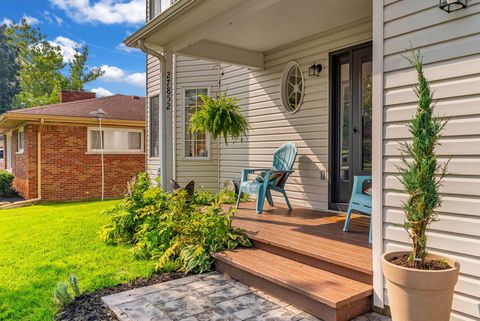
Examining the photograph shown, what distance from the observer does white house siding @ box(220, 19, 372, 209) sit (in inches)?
198

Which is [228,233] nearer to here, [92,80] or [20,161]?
[20,161]

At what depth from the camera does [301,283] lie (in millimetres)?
2684

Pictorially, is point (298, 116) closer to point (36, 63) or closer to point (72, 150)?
point (72, 150)

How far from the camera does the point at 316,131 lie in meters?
5.18

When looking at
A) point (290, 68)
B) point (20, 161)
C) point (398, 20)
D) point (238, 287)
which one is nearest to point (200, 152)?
point (290, 68)

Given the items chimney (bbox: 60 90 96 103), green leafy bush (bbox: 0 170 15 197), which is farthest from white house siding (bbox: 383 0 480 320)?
chimney (bbox: 60 90 96 103)

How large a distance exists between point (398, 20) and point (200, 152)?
5637mm

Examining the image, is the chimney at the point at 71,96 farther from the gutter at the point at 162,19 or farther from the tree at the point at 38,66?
the gutter at the point at 162,19

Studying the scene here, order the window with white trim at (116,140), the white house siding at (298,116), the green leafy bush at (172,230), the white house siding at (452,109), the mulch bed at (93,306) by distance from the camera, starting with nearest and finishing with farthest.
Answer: the white house siding at (452,109) → the mulch bed at (93,306) → the green leafy bush at (172,230) → the white house siding at (298,116) → the window with white trim at (116,140)

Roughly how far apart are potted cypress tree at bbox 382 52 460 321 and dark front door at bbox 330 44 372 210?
244 centimetres

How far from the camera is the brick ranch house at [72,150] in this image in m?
10.5

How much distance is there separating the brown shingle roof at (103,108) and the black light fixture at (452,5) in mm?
10762

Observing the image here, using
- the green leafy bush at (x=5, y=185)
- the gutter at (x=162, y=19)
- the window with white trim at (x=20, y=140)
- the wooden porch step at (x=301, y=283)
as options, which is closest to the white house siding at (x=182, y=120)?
the gutter at (x=162, y=19)

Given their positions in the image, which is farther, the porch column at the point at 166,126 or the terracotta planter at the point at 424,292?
the porch column at the point at 166,126
